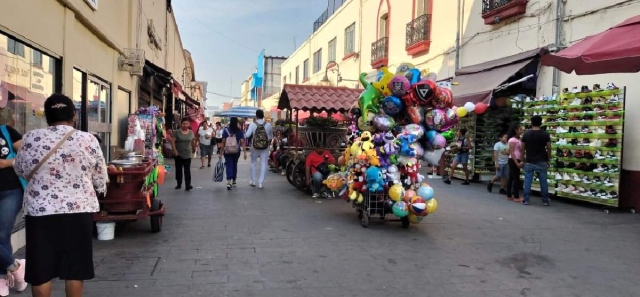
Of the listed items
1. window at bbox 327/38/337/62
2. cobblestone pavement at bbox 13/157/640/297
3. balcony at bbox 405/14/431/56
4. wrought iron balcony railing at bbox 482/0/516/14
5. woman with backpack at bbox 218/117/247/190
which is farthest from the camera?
window at bbox 327/38/337/62

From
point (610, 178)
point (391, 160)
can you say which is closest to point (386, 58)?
point (610, 178)

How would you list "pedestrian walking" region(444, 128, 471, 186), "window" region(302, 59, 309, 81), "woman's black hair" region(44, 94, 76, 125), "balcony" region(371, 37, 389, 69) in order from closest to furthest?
"woman's black hair" region(44, 94, 76, 125) → "pedestrian walking" region(444, 128, 471, 186) → "balcony" region(371, 37, 389, 69) → "window" region(302, 59, 309, 81)

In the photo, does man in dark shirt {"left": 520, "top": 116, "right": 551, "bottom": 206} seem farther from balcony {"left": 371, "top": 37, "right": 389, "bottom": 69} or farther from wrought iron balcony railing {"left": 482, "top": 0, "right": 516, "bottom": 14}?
balcony {"left": 371, "top": 37, "right": 389, "bottom": 69}

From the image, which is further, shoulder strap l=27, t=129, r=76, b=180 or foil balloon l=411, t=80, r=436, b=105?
foil balloon l=411, t=80, r=436, b=105

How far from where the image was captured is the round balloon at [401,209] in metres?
6.62

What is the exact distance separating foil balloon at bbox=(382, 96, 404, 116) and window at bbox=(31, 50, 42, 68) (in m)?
4.58

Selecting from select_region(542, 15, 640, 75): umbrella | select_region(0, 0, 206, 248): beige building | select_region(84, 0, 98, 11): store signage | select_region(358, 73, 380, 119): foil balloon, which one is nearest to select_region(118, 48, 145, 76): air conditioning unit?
select_region(0, 0, 206, 248): beige building

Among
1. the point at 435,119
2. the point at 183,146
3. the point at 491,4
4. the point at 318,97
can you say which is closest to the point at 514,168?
the point at 435,119

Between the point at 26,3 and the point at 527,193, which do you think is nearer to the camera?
the point at 26,3

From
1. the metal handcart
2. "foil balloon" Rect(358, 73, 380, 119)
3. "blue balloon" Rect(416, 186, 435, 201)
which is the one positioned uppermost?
"foil balloon" Rect(358, 73, 380, 119)

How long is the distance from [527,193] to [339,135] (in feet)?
12.7

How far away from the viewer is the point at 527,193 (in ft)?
30.5

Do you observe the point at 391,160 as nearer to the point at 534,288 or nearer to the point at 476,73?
the point at 534,288

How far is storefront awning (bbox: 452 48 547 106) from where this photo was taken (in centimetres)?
1084
